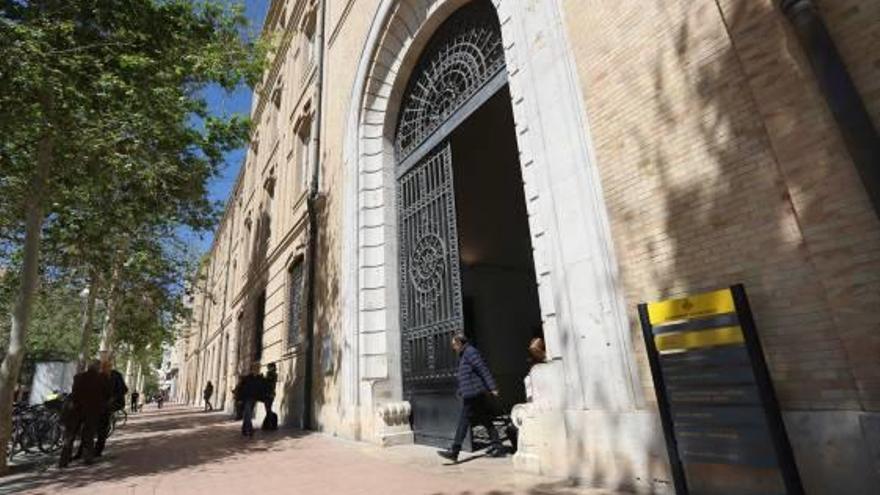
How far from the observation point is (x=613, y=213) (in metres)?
4.44

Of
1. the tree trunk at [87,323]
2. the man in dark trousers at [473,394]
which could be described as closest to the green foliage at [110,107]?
the tree trunk at [87,323]

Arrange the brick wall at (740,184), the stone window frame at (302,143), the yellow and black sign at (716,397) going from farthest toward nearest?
the stone window frame at (302,143)
the yellow and black sign at (716,397)
the brick wall at (740,184)

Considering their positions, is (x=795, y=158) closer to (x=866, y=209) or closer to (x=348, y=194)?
(x=866, y=209)

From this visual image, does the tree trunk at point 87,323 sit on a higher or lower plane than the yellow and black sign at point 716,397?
higher

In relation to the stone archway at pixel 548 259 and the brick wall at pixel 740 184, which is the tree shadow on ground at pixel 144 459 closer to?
the stone archway at pixel 548 259

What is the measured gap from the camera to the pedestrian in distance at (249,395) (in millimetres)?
10758

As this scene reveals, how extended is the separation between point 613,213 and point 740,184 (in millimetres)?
1074

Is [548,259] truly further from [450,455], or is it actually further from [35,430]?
[35,430]

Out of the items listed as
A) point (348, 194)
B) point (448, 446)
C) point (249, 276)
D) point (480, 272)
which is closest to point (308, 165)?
point (348, 194)

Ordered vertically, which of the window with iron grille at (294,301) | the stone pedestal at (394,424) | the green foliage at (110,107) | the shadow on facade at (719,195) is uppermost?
the green foliage at (110,107)

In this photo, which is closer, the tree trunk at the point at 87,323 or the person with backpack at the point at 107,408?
the person with backpack at the point at 107,408

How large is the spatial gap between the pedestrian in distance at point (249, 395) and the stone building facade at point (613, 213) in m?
1.51

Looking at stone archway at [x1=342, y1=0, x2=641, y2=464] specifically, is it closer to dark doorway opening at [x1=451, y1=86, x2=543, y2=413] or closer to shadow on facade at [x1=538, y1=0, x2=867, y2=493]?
shadow on facade at [x1=538, y1=0, x2=867, y2=493]

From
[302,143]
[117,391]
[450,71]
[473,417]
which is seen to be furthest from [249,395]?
[450,71]
